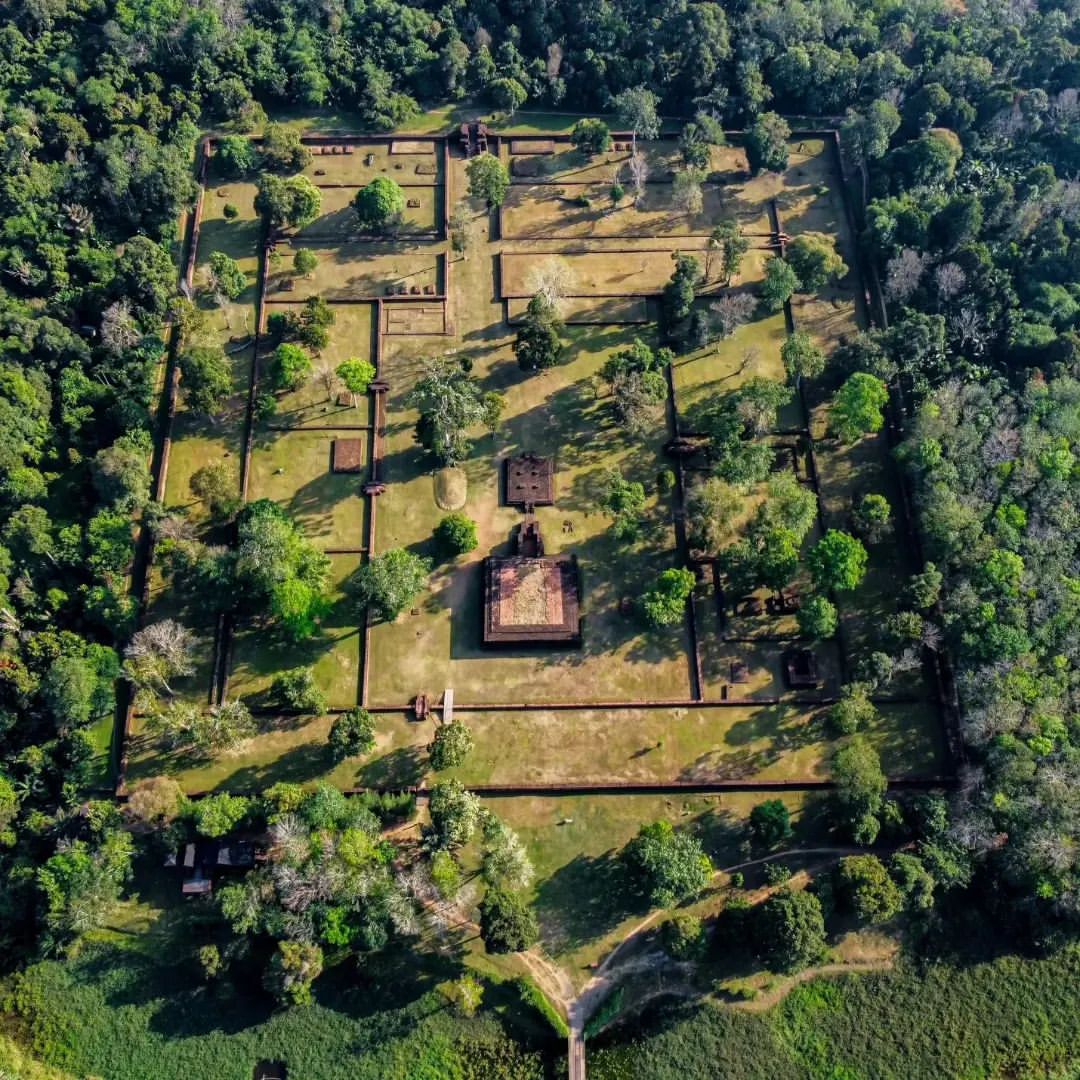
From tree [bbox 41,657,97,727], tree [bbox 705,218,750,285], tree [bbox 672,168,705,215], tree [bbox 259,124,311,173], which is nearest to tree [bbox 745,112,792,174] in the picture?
tree [bbox 672,168,705,215]

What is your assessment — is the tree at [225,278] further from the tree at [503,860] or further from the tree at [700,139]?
the tree at [503,860]

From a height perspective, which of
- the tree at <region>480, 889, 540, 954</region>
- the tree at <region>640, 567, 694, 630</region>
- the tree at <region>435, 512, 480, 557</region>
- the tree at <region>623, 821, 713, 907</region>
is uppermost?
the tree at <region>435, 512, 480, 557</region>

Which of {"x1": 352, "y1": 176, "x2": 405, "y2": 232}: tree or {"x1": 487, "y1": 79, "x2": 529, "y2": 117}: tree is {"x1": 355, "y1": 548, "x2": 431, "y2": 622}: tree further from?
{"x1": 487, "y1": 79, "x2": 529, "y2": 117}: tree

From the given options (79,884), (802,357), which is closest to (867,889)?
(802,357)

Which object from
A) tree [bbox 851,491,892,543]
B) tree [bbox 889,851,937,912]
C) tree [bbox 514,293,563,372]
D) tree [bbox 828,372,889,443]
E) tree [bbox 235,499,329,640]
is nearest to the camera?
tree [bbox 889,851,937,912]

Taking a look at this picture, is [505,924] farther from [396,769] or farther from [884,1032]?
[884,1032]

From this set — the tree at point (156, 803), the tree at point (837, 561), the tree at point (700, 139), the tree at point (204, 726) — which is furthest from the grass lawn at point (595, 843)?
the tree at point (700, 139)

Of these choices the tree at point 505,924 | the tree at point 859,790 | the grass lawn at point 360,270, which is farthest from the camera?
the grass lawn at point 360,270

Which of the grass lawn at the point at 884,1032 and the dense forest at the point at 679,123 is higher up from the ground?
the dense forest at the point at 679,123
